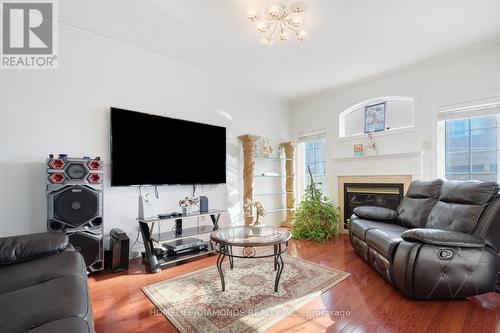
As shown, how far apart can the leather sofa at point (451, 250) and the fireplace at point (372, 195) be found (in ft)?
4.13

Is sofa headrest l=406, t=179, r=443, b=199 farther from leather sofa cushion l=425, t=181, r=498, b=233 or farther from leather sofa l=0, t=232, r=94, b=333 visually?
leather sofa l=0, t=232, r=94, b=333

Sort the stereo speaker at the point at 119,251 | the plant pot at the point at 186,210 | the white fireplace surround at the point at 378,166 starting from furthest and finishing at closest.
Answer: the white fireplace surround at the point at 378,166 < the plant pot at the point at 186,210 < the stereo speaker at the point at 119,251

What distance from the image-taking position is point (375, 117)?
402 cm

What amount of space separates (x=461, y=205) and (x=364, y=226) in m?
0.88

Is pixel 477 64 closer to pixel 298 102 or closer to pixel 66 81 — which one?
pixel 298 102

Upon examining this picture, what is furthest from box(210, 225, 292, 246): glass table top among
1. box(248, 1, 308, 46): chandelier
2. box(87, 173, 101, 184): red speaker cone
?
box(248, 1, 308, 46): chandelier

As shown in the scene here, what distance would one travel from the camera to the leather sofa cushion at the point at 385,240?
212cm

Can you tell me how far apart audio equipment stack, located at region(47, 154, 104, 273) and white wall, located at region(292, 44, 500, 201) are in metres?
3.63

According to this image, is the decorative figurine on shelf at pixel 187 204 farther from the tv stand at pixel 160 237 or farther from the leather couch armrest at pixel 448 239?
the leather couch armrest at pixel 448 239

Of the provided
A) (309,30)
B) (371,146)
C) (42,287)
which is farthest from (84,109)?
(371,146)

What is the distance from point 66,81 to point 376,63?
386cm

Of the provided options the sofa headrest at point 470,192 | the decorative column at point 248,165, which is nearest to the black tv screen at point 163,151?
the decorative column at point 248,165

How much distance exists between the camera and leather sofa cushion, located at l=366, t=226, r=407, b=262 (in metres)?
2.12

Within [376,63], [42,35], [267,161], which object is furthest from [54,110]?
[376,63]
